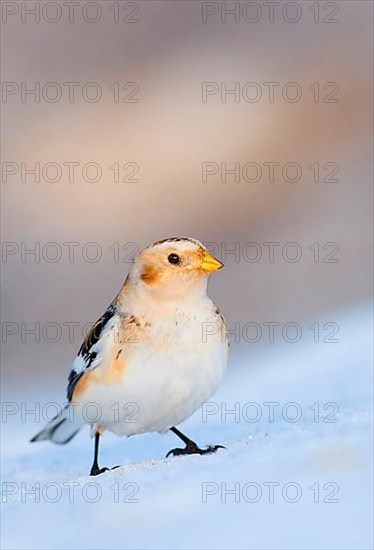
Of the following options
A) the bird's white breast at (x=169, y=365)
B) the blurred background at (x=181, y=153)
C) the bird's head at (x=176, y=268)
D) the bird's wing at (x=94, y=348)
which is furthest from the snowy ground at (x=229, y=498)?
the blurred background at (x=181, y=153)

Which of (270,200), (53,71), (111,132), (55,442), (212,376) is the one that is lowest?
(55,442)

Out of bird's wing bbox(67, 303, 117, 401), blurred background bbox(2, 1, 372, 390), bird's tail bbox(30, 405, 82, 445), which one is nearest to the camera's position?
bird's wing bbox(67, 303, 117, 401)

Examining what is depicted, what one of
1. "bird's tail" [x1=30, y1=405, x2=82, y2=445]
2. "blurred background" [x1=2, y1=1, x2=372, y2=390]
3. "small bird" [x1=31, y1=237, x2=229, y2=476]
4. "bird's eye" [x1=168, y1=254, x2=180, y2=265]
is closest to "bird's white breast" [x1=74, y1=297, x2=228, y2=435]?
"small bird" [x1=31, y1=237, x2=229, y2=476]

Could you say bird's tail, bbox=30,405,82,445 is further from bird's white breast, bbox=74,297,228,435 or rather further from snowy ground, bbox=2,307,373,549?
bird's white breast, bbox=74,297,228,435

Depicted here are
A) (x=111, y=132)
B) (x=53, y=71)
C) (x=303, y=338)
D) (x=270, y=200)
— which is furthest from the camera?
(x=53, y=71)

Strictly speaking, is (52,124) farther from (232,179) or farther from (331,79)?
(331,79)

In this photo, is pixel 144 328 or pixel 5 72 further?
pixel 5 72

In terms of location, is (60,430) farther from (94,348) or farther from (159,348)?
(159,348)

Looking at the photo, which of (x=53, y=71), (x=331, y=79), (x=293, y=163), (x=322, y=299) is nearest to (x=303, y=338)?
(x=322, y=299)
